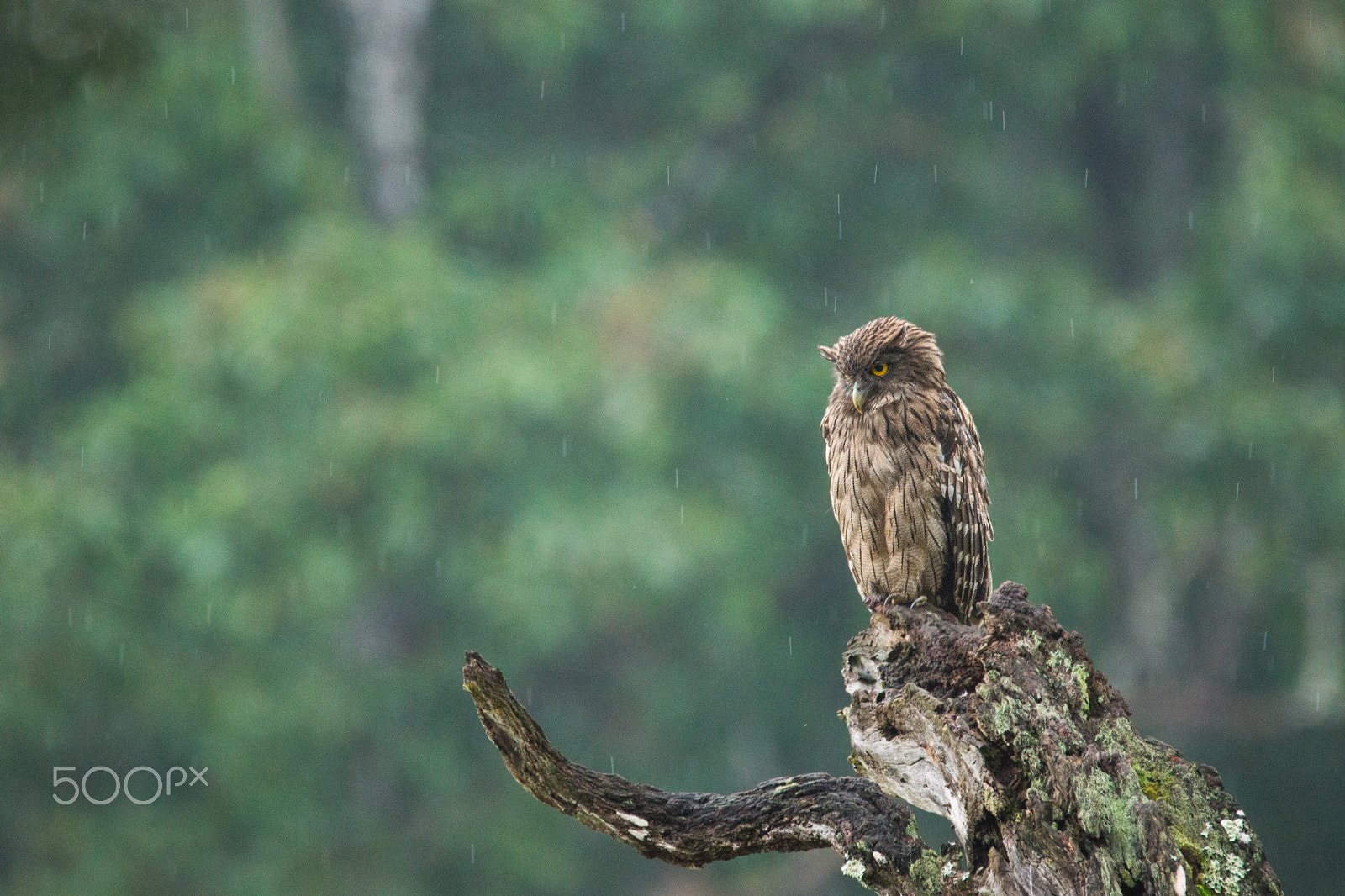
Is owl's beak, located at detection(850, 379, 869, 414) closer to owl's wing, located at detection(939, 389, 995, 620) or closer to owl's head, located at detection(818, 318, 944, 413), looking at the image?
owl's head, located at detection(818, 318, 944, 413)

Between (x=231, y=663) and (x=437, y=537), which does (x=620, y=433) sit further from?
(x=231, y=663)

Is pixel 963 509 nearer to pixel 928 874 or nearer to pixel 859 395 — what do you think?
pixel 859 395

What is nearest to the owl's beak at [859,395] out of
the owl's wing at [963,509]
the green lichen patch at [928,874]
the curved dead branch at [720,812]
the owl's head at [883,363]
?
the owl's head at [883,363]

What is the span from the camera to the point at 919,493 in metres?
3.53

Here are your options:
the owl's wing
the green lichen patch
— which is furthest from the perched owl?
the green lichen patch

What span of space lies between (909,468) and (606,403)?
19.0ft

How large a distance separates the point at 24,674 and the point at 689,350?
466cm

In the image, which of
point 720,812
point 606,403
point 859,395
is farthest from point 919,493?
point 606,403

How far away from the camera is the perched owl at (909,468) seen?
11.6 feet

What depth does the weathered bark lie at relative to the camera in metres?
2.08

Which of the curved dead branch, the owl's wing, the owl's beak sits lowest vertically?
the curved dead branch

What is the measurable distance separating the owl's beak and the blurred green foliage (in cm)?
528

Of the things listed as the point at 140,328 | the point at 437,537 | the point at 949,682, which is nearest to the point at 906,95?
the point at 437,537

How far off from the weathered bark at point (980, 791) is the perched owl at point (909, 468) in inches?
33.5
